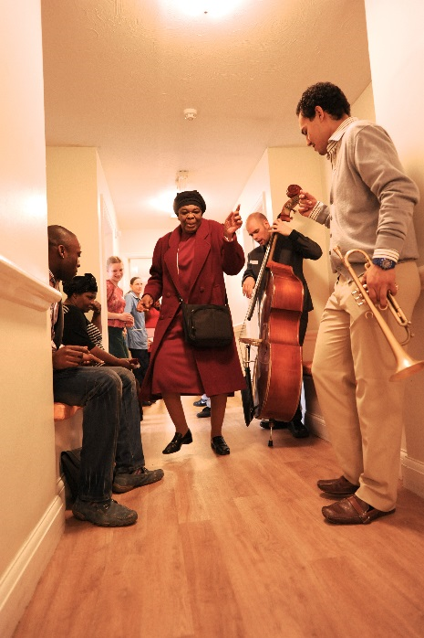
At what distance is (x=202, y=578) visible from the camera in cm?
126

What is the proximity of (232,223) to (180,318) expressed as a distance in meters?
0.61

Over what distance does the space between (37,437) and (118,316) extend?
2944 millimetres

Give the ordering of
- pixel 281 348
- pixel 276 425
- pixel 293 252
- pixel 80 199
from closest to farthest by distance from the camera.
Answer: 1. pixel 281 348
2. pixel 293 252
3. pixel 276 425
4. pixel 80 199

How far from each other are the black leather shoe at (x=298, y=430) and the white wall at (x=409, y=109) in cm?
125

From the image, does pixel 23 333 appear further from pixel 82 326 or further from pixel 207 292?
pixel 207 292

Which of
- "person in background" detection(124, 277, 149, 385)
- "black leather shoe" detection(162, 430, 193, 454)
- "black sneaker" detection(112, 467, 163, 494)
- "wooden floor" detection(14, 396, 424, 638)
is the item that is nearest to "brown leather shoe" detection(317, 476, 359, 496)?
"wooden floor" detection(14, 396, 424, 638)

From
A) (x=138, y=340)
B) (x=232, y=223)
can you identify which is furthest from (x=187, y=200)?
(x=138, y=340)

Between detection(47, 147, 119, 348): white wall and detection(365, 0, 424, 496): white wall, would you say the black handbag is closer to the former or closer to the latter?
detection(365, 0, 424, 496): white wall

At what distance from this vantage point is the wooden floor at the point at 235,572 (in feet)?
3.40

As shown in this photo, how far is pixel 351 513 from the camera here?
5.22 feet

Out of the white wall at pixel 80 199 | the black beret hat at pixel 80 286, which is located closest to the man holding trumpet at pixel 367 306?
the black beret hat at pixel 80 286

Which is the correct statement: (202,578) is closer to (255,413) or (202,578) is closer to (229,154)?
(255,413)

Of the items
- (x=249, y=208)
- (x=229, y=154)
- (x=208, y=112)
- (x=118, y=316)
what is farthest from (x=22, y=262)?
(x=249, y=208)

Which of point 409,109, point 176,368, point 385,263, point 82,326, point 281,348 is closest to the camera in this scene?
point 385,263
